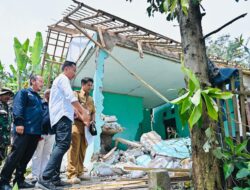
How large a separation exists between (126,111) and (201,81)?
689 cm

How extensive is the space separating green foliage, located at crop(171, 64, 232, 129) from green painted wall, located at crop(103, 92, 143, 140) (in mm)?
6763

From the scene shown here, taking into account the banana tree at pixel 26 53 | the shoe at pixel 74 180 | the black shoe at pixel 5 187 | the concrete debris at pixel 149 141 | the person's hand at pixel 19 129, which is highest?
the banana tree at pixel 26 53

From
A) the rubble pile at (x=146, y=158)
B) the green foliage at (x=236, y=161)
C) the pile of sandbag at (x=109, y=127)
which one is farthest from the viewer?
the pile of sandbag at (x=109, y=127)

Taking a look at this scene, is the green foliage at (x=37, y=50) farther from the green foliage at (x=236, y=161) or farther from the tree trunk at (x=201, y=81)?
the green foliage at (x=236, y=161)

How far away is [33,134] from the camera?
3477 millimetres

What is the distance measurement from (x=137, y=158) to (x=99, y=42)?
292cm

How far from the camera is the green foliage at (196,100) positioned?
2.31m

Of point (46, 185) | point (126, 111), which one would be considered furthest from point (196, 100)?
point (126, 111)

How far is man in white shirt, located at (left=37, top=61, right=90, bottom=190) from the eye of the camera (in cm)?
312

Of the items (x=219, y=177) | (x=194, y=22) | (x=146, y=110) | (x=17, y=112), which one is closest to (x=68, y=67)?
(x=17, y=112)

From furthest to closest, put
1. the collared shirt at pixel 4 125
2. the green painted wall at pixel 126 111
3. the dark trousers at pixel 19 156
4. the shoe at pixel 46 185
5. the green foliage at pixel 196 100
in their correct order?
the green painted wall at pixel 126 111
the collared shirt at pixel 4 125
the dark trousers at pixel 19 156
the shoe at pixel 46 185
the green foliage at pixel 196 100

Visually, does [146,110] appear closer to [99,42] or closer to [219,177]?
[99,42]

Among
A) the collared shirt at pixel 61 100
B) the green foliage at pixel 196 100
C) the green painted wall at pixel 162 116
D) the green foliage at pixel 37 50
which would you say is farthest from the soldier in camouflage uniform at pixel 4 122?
the green painted wall at pixel 162 116

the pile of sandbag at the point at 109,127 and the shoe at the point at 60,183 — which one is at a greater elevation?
the pile of sandbag at the point at 109,127
